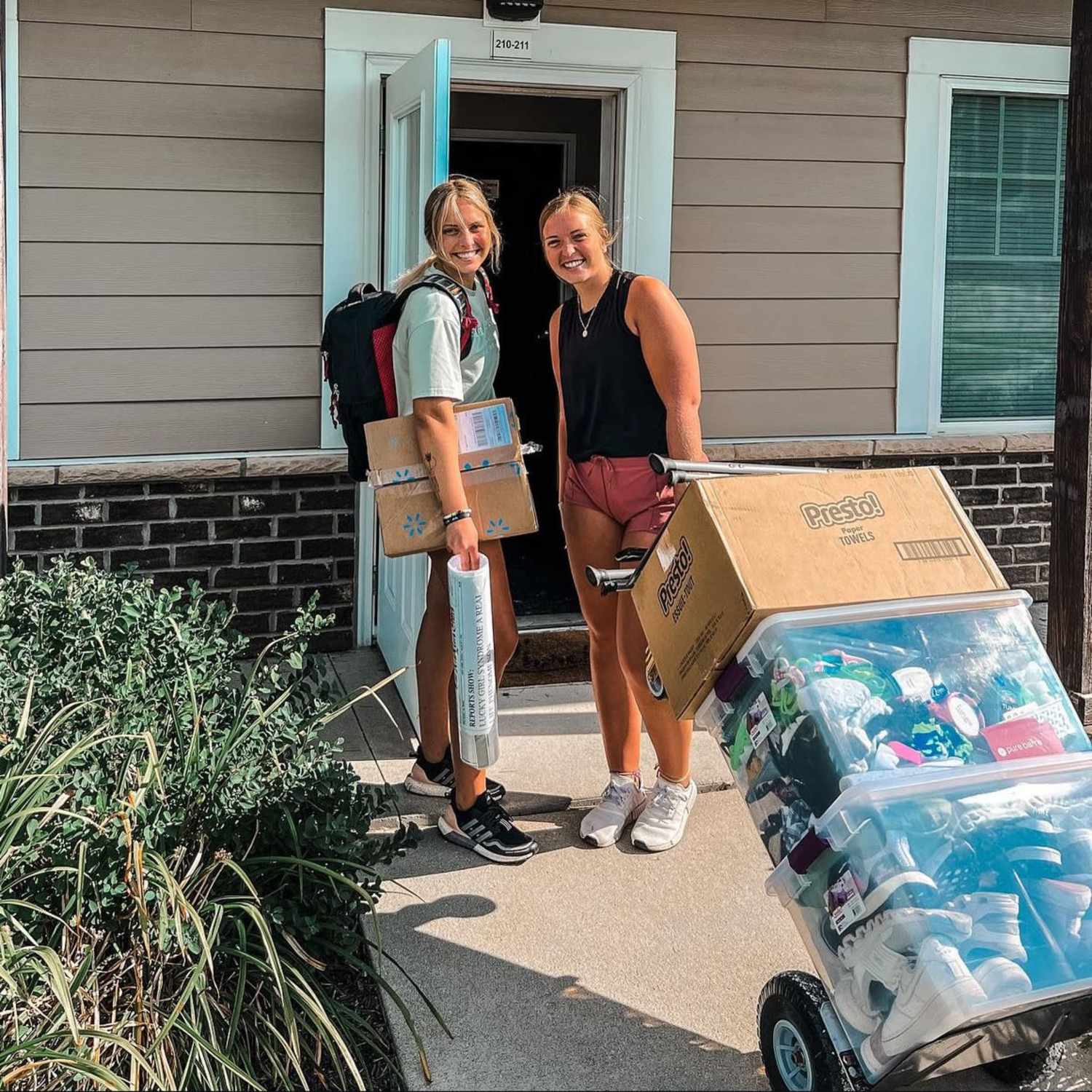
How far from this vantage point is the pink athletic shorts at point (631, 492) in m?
3.62

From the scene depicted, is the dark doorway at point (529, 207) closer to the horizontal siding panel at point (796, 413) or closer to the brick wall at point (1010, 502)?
the horizontal siding panel at point (796, 413)

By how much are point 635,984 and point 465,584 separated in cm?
102

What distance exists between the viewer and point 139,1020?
2652mm

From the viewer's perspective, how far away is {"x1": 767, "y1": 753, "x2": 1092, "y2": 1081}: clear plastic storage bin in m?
2.18

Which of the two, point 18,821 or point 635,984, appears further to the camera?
point 635,984

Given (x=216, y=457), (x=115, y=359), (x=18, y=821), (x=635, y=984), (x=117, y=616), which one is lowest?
(x=635, y=984)

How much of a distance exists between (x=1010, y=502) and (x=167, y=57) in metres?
3.93

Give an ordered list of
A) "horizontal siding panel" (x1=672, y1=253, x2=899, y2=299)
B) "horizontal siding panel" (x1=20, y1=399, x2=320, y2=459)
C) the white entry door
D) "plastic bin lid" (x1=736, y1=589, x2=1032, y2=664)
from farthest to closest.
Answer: "horizontal siding panel" (x1=672, y1=253, x2=899, y2=299) → "horizontal siding panel" (x1=20, y1=399, x2=320, y2=459) → the white entry door → "plastic bin lid" (x1=736, y1=589, x2=1032, y2=664)

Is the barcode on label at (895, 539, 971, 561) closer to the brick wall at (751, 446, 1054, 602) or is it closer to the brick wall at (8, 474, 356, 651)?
the brick wall at (8, 474, 356, 651)

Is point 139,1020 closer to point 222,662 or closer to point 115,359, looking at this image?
point 222,662

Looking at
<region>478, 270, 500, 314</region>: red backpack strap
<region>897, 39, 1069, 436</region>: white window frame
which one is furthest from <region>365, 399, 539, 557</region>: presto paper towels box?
<region>897, 39, 1069, 436</region>: white window frame

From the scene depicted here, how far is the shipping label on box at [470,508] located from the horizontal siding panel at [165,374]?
1669mm

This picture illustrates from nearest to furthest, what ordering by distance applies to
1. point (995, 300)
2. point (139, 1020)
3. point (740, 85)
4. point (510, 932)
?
point (139, 1020)
point (510, 932)
point (740, 85)
point (995, 300)

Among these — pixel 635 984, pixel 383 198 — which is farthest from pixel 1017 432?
pixel 635 984
